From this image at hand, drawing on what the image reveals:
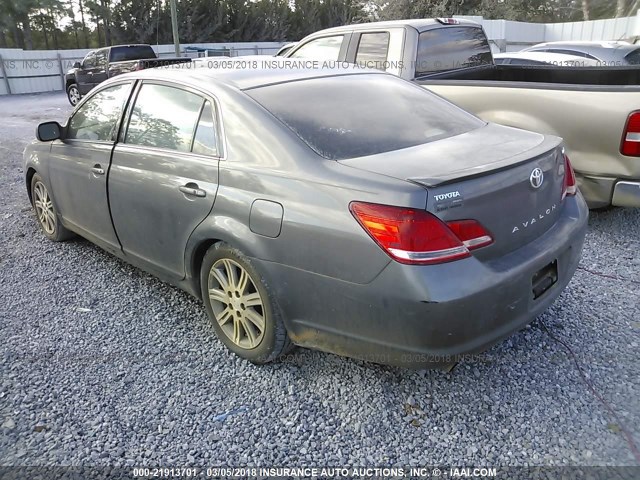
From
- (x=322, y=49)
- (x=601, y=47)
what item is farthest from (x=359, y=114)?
(x=601, y=47)

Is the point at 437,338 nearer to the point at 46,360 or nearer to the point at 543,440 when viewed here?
the point at 543,440

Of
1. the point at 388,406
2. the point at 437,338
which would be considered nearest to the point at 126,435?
the point at 388,406

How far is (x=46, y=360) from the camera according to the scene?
310 cm

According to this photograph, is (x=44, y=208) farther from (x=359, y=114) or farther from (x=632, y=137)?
(x=632, y=137)

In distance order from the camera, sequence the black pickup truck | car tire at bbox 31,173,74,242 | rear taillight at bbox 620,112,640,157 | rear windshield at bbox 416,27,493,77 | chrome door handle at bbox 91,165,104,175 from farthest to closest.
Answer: the black pickup truck < rear windshield at bbox 416,27,493,77 < car tire at bbox 31,173,74,242 < rear taillight at bbox 620,112,640,157 < chrome door handle at bbox 91,165,104,175

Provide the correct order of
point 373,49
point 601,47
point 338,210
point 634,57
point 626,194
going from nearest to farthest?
point 338,210 < point 626,194 < point 373,49 < point 634,57 < point 601,47

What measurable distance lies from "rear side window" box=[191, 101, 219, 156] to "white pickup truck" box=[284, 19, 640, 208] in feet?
5.17

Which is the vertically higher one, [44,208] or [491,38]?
[491,38]

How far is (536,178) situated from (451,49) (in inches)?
164

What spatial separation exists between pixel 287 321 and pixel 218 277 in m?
0.57

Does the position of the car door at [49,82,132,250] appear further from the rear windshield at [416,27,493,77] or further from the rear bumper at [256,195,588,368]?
the rear windshield at [416,27,493,77]

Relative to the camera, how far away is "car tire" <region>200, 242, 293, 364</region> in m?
2.74

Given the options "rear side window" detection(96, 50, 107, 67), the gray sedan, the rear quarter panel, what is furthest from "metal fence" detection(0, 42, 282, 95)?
the rear quarter panel

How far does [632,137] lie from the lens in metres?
4.10
